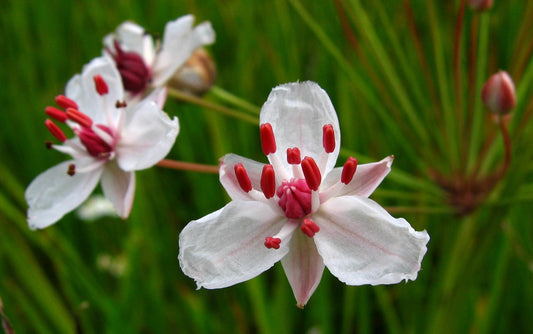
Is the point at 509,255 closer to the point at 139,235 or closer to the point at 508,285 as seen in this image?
the point at 508,285

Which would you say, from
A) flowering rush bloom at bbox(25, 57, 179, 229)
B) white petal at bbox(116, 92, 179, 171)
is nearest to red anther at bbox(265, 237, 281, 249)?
white petal at bbox(116, 92, 179, 171)

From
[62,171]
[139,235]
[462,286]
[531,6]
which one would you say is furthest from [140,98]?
[531,6]

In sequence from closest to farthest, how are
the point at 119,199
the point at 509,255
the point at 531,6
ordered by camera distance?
the point at 119,199
the point at 531,6
the point at 509,255

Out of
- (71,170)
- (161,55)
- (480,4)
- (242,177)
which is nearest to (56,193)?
(71,170)

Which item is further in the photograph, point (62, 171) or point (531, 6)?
point (531, 6)

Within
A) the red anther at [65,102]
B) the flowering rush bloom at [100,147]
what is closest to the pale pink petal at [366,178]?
the flowering rush bloom at [100,147]

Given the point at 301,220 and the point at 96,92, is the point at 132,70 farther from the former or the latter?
the point at 301,220

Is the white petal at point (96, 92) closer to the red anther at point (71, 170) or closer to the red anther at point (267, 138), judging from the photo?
the red anther at point (71, 170)

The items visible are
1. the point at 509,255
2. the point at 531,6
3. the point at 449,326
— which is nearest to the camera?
the point at 449,326
